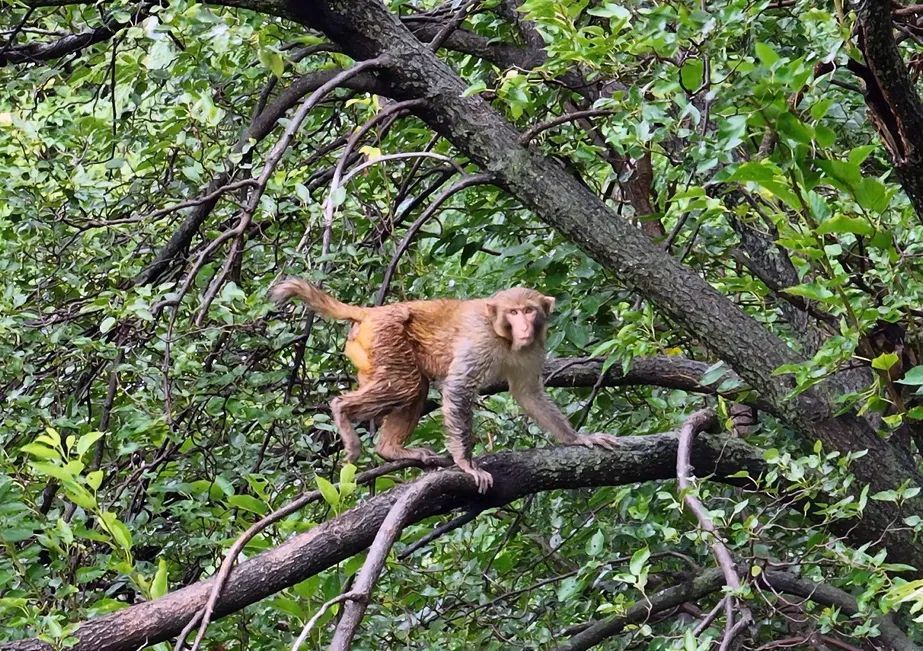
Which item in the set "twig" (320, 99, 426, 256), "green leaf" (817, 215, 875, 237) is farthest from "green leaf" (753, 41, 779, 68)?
"twig" (320, 99, 426, 256)

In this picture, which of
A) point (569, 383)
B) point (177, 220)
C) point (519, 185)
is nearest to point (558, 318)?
point (569, 383)

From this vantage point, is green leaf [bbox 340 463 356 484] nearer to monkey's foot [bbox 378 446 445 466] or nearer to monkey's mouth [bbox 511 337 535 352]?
monkey's foot [bbox 378 446 445 466]

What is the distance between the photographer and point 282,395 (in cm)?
452

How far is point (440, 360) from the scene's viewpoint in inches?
201

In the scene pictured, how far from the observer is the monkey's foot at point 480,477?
392cm

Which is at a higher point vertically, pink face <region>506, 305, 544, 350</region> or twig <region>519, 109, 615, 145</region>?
twig <region>519, 109, 615, 145</region>

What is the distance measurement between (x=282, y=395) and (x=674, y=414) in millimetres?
1819

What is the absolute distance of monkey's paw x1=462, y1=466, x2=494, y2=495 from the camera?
3.92 m

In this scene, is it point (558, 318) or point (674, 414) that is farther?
point (674, 414)

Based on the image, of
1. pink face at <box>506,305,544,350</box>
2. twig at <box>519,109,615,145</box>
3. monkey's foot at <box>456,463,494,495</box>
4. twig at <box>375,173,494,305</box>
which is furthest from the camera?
pink face at <box>506,305,544,350</box>

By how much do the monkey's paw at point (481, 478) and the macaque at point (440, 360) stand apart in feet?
1.92

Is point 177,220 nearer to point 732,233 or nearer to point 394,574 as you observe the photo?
point 394,574

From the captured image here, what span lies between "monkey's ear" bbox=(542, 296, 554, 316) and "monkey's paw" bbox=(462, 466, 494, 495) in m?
1.05

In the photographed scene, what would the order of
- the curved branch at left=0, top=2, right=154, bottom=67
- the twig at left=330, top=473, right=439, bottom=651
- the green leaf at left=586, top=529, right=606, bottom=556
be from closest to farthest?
the twig at left=330, top=473, right=439, bottom=651
the green leaf at left=586, top=529, right=606, bottom=556
the curved branch at left=0, top=2, right=154, bottom=67
